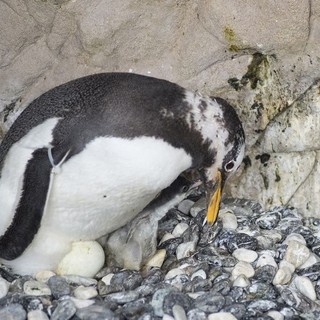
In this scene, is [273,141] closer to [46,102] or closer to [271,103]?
[271,103]

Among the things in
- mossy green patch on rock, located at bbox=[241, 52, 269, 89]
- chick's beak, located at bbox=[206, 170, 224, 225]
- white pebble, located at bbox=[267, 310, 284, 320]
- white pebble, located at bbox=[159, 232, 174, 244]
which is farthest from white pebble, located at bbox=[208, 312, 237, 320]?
mossy green patch on rock, located at bbox=[241, 52, 269, 89]

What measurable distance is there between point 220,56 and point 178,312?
115cm

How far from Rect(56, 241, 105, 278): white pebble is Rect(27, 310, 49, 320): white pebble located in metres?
0.36

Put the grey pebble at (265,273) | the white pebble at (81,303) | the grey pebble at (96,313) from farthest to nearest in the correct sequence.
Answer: the grey pebble at (265,273) < the white pebble at (81,303) < the grey pebble at (96,313)

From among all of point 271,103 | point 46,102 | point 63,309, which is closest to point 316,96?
point 271,103

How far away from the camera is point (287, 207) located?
351 centimetres

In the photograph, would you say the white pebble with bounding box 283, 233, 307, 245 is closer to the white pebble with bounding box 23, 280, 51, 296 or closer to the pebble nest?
the pebble nest

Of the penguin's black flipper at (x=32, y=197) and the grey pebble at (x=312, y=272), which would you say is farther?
the grey pebble at (x=312, y=272)

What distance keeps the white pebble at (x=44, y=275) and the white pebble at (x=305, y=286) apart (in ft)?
2.80

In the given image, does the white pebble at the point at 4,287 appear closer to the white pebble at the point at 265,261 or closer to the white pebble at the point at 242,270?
the white pebble at the point at 242,270

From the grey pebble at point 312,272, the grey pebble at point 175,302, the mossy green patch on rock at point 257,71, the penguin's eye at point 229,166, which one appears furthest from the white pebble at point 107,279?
the mossy green patch on rock at point 257,71

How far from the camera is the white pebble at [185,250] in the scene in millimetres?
3178

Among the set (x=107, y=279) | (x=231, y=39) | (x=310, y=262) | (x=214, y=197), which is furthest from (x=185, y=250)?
(x=231, y=39)

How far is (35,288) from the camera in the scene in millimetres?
2881
